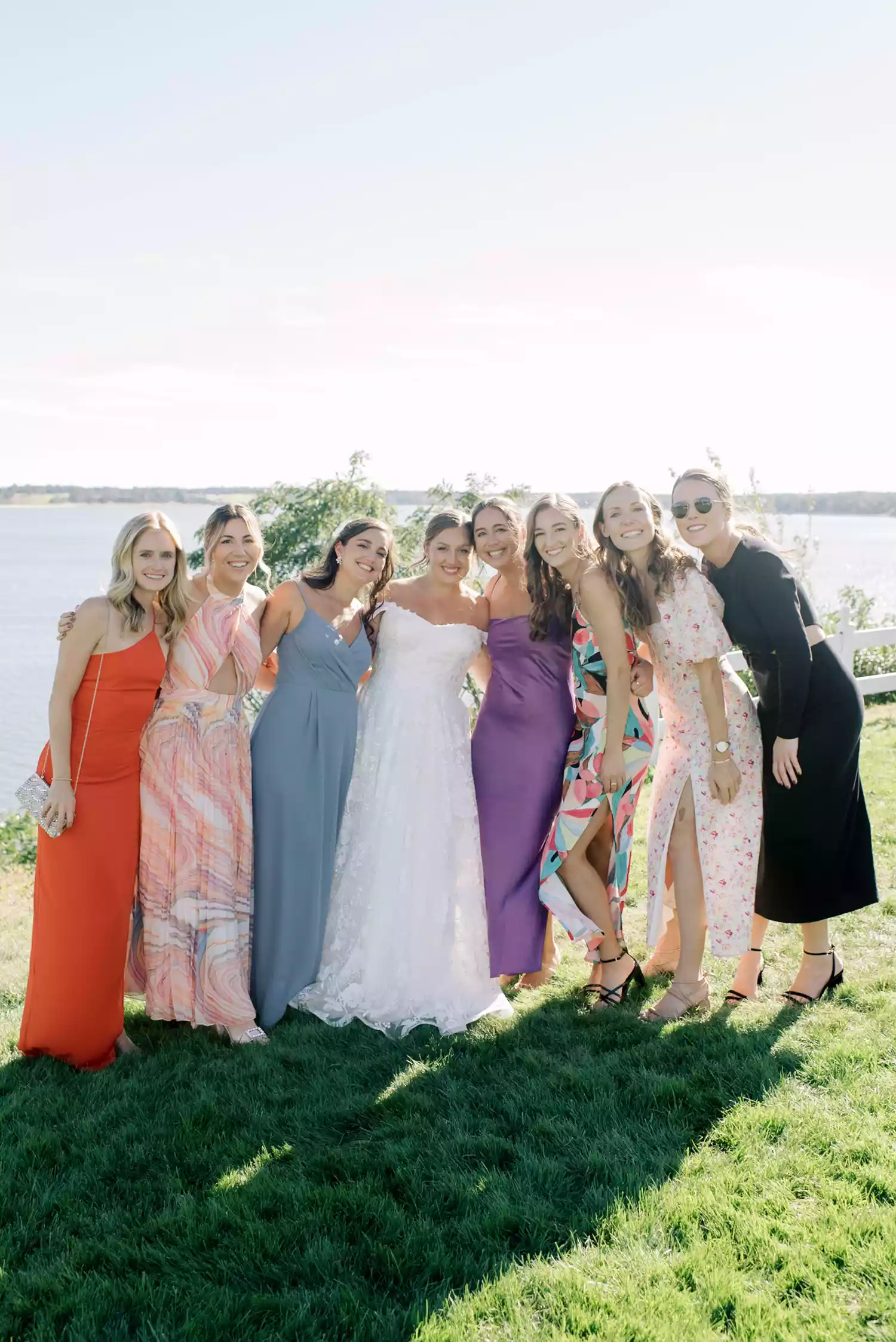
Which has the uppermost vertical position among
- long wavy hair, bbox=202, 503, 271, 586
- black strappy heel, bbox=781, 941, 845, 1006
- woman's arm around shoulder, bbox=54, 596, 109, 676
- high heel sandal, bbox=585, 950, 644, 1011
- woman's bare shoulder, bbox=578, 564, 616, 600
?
long wavy hair, bbox=202, 503, 271, 586

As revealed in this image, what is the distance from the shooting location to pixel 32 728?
856 inches

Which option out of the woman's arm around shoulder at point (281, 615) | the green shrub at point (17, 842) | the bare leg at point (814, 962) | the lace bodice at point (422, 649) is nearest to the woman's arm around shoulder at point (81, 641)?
the woman's arm around shoulder at point (281, 615)

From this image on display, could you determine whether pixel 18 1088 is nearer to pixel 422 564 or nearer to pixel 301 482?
pixel 422 564

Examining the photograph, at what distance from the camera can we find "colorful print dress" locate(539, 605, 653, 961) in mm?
4762

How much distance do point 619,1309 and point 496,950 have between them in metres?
2.26

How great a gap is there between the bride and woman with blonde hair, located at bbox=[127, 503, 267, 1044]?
1.59 feet

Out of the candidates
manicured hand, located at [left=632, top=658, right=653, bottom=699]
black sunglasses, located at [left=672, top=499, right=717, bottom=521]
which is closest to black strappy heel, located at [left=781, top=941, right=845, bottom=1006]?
manicured hand, located at [left=632, top=658, right=653, bottom=699]

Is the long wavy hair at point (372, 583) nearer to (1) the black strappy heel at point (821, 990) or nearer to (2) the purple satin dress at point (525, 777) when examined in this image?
(2) the purple satin dress at point (525, 777)

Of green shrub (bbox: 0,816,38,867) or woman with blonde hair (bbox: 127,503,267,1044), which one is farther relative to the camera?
green shrub (bbox: 0,816,38,867)

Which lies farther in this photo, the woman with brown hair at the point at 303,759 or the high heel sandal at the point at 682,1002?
the woman with brown hair at the point at 303,759

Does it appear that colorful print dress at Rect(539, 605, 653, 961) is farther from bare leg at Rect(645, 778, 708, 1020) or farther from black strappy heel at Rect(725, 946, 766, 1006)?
black strappy heel at Rect(725, 946, 766, 1006)

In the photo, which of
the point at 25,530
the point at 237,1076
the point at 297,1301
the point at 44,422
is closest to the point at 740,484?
the point at 237,1076

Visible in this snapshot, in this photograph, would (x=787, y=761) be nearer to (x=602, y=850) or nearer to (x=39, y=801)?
(x=602, y=850)

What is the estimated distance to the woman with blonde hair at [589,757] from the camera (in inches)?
185
